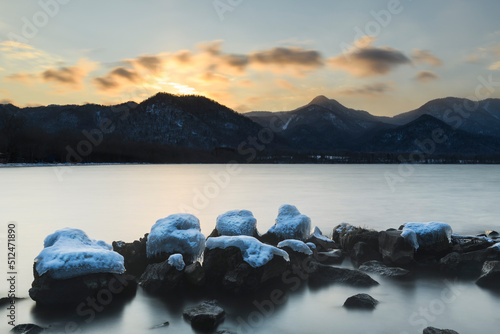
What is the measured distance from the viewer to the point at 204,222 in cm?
2772

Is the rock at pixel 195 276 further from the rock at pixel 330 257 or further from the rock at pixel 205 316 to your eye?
the rock at pixel 330 257

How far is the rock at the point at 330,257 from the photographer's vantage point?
579 inches

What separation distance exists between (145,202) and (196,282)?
1335 inches

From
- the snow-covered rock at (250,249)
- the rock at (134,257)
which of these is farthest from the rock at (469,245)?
the rock at (134,257)

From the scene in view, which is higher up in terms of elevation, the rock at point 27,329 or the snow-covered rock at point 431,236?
the snow-covered rock at point 431,236

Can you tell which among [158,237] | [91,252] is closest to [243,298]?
[158,237]

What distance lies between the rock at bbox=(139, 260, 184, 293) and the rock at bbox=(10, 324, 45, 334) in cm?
321

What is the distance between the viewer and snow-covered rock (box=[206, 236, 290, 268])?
11.7m

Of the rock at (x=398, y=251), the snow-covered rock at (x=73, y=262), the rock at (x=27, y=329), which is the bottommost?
the rock at (x=27, y=329)

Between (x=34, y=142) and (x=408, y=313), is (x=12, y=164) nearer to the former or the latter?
(x=34, y=142)

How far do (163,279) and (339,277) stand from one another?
5312mm

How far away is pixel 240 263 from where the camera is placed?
38.3 ft

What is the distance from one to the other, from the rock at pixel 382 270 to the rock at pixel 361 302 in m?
2.64

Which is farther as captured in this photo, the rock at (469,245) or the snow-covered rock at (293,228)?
the snow-covered rock at (293,228)
